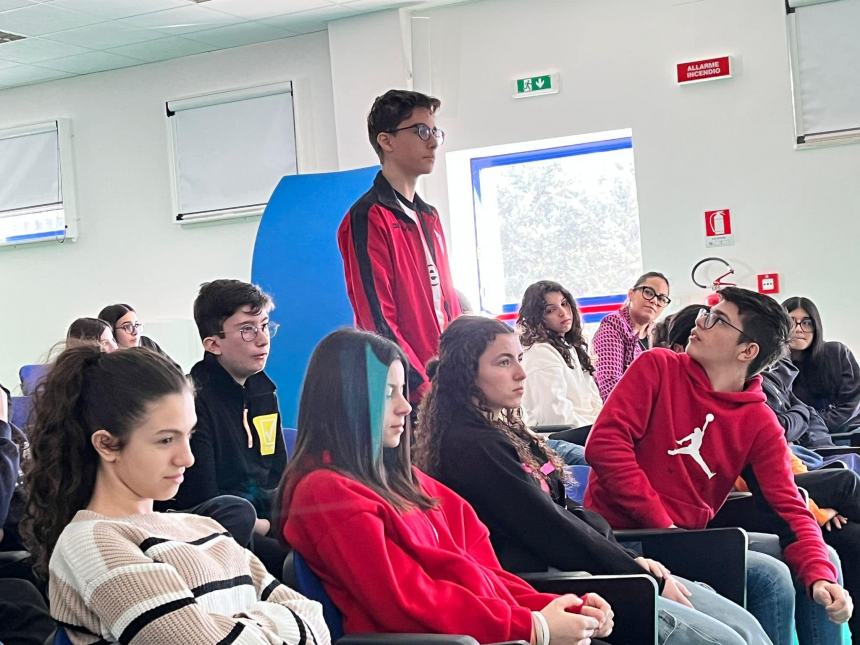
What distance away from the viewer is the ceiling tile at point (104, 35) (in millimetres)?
1652

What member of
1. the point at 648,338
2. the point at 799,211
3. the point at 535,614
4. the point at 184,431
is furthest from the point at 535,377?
the point at 184,431

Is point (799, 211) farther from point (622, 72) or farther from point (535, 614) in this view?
point (535, 614)

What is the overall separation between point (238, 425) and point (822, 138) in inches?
47.6

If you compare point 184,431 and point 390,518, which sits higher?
point 184,431

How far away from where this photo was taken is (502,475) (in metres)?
2.05

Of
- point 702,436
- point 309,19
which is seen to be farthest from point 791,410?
point 309,19

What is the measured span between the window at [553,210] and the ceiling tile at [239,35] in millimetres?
417

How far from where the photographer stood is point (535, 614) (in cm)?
173

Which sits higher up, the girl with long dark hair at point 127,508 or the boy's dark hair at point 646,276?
the boy's dark hair at point 646,276

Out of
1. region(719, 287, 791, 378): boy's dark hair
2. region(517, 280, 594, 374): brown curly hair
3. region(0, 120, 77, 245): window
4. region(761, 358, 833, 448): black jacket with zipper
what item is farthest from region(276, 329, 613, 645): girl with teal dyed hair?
region(761, 358, 833, 448): black jacket with zipper

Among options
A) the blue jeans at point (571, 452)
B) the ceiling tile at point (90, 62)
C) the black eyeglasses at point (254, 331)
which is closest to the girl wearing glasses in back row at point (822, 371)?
the blue jeans at point (571, 452)

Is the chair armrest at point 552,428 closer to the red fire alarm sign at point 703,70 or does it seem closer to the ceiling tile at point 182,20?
the red fire alarm sign at point 703,70

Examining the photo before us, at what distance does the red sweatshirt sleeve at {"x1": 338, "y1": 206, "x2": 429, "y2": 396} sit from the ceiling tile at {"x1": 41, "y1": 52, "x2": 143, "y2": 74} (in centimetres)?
44

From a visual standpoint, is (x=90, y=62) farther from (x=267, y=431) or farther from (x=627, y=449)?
(x=627, y=449)
